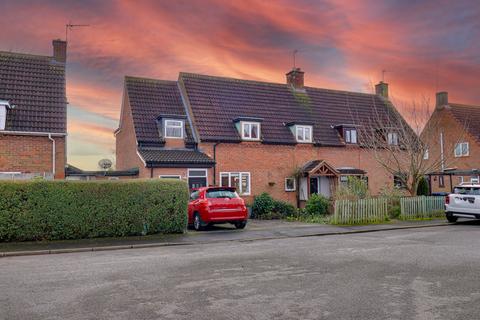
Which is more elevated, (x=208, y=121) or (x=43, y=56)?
(x=43, y=56)

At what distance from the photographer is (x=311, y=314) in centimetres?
593

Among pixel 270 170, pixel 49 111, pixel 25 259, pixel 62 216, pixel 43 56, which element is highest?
pixel 43 56

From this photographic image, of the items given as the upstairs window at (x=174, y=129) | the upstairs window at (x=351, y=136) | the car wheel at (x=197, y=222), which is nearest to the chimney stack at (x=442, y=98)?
the upstairs window at (x=351, y=136)

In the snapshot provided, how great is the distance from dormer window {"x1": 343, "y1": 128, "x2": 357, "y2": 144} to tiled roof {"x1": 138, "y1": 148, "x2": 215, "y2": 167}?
11.7 m

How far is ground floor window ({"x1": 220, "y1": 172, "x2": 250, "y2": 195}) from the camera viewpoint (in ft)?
87.0

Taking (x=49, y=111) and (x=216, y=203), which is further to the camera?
(x=49, y=111)

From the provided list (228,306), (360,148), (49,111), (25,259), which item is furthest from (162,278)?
(360,148)

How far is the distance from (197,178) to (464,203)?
46.4ft

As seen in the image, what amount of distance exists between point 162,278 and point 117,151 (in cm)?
2414

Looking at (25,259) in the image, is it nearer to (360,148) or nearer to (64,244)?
(64,244)

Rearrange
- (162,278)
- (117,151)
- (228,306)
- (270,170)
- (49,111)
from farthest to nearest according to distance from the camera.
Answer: (117,151) < (270,170) < (49,111) < (162,278) < (228,306)

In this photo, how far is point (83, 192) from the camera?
1441 cm

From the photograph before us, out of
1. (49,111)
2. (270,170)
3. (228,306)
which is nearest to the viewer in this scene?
(228,306)

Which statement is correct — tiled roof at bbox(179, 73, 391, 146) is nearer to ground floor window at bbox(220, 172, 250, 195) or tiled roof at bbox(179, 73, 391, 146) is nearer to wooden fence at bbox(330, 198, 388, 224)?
ground floor window at bbox(220, 172, 250, 195)
